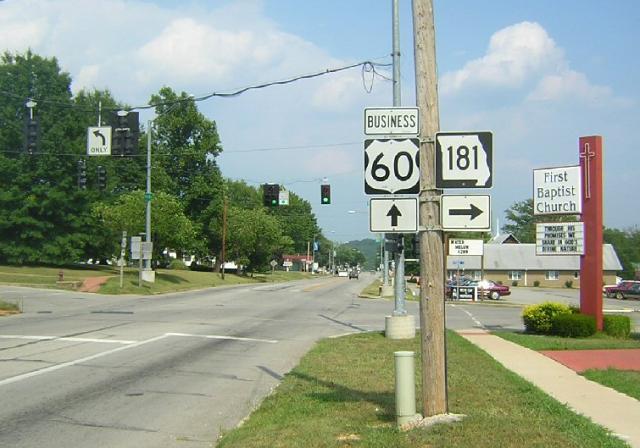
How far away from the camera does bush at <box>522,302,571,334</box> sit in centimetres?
1927

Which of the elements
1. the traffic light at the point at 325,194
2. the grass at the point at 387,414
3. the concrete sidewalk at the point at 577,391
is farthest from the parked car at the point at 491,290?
the grass at the point at 387,414

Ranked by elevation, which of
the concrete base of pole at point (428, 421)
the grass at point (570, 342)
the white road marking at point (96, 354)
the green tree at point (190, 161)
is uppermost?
the green tree at point (190, 161)

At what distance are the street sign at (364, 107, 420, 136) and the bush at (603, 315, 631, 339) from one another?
1278cm

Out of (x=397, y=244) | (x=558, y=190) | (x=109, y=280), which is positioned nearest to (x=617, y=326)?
(x=558, y=190)

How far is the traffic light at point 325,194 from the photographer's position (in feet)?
107

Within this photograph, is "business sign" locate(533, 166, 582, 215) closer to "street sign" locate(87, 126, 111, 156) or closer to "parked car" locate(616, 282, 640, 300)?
"street sign" locate(87, 126, 111, 156)

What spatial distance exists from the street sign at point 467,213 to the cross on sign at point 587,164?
12.9m

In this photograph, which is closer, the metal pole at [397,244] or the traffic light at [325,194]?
the metal pole at [397,244]

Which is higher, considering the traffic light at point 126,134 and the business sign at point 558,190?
the traffic light at point 126,134

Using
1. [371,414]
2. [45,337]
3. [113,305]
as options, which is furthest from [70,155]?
[371,414]

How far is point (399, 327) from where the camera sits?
17359 millimetres

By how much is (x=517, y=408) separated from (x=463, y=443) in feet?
7.61

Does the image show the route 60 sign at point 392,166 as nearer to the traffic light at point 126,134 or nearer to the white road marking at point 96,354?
the white road marking at point 96,354

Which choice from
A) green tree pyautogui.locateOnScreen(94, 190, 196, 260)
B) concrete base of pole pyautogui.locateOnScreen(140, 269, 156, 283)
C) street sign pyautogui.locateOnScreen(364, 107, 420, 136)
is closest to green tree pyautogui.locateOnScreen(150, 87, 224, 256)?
green tree pyautogui.locateOnScreen(94, 190, 196, 260)
